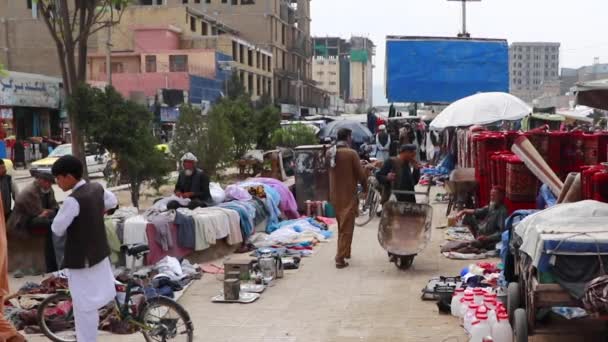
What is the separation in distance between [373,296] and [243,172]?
957 centimetres

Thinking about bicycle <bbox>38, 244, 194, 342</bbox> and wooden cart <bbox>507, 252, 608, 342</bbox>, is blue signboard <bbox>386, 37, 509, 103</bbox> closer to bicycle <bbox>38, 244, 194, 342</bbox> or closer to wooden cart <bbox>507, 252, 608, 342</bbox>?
wooden cart <bbox>507, 252, 608, 342</bbox>

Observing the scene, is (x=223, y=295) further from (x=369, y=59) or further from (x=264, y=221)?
(x=369, y=59)

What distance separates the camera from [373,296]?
27.8 ft

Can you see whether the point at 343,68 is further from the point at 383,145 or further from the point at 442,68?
the point at 442,68

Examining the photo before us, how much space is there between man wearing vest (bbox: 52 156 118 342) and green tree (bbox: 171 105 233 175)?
34.6ft

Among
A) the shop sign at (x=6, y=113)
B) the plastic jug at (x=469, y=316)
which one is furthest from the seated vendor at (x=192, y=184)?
the shop sign at (x=6, y=113)

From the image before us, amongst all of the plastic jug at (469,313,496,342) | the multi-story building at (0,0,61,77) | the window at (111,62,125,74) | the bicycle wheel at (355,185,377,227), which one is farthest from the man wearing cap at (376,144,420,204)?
the window at (111,62,125,74)

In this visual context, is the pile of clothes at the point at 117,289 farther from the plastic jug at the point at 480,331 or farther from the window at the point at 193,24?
the window at the point at 193,24

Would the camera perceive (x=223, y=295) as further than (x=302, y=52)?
No

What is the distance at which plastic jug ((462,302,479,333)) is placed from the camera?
6.39 metres

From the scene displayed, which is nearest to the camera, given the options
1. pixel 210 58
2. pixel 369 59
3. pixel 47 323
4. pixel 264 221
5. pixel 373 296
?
pixel 47 323

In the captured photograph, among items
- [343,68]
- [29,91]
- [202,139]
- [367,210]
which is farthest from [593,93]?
[343,68]

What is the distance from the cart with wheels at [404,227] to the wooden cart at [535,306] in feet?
11.1

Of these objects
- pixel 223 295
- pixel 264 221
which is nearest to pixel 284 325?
pixel 223 295
